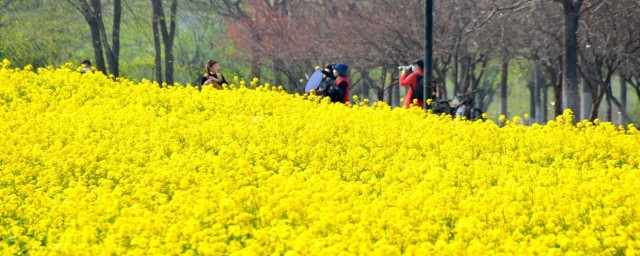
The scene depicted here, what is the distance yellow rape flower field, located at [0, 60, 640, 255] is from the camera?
7.43 metres

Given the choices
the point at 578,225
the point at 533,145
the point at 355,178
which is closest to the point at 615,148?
the point at 533,145

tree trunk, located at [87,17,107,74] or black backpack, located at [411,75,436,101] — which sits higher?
tree trunk, located at [87,17,107,74]

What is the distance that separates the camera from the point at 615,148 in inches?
536

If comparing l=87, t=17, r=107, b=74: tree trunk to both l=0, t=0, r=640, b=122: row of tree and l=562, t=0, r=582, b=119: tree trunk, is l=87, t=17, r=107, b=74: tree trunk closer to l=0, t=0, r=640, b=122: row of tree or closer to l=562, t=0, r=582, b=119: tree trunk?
l=0, t=0, r=640, b=122: row of tree

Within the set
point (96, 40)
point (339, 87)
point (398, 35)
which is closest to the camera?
point (339, 87)

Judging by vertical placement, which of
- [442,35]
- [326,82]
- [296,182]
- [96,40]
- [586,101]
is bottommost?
[296,182]

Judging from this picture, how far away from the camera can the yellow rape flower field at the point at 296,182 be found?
7.43 meters

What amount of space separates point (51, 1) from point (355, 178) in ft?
88.9

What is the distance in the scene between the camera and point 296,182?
9281mm

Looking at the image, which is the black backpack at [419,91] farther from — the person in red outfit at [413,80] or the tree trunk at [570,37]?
the tree trunk at [570,37]

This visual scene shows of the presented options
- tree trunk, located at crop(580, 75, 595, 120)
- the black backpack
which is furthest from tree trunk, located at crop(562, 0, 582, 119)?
tree trunk, located at crop(580, 75, 595, 120)

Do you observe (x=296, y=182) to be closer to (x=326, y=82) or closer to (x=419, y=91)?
(x=326, y=82)

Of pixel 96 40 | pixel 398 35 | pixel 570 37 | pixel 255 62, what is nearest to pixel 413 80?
pixel 570 37

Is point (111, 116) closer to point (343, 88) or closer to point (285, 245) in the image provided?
point (343, 88)
